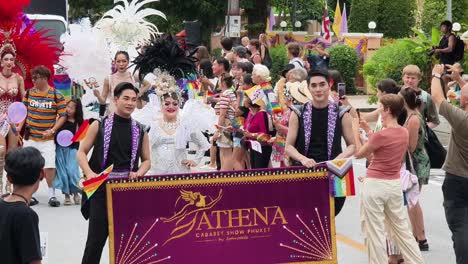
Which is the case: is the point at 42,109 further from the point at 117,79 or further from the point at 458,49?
the point at 458,49

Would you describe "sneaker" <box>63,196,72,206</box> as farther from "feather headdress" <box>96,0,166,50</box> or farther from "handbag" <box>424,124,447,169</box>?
"feather headdress" <box>96,0,166,50</box>

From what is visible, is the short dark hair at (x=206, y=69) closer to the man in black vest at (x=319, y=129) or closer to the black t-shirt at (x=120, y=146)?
the man in black vest at (x=319, y=129)

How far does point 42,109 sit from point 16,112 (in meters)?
0.89

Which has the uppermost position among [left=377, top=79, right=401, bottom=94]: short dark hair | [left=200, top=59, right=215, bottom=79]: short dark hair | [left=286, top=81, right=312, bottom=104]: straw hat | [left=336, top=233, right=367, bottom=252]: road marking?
[left=377, top=79, right=401, bottom=94]: short dark hair

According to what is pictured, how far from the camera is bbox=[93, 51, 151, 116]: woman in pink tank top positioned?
14.6m

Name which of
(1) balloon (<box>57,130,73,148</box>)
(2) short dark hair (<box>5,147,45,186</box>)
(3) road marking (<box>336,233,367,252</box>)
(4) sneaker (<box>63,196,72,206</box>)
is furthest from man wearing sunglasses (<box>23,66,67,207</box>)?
(2) short dark hair (<box>5,147,45,186</box>)

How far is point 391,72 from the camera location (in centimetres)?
2339

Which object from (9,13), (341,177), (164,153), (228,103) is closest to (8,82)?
(9,13)

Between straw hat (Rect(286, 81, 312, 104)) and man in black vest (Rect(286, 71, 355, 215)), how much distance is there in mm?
2607

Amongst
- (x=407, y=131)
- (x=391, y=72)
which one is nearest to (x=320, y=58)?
(x=391, y=72)

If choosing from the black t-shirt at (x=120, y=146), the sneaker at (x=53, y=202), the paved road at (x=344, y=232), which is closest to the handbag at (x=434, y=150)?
the paved road at (x=344, y=232)

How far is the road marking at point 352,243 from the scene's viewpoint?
1044 centimetres

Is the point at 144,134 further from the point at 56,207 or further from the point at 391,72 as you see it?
the point at 391,72

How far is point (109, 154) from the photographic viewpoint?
796 centimetres
